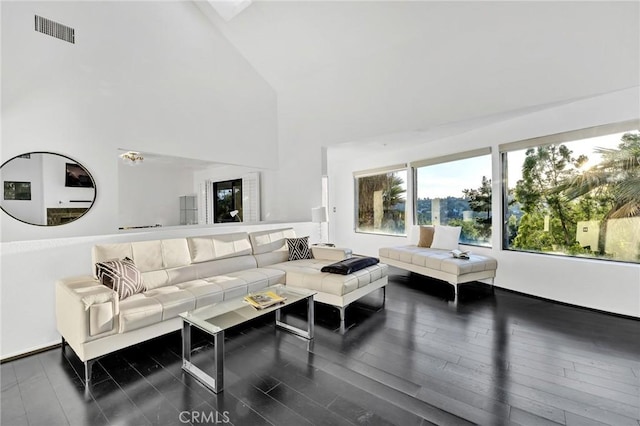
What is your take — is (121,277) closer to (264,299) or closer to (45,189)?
(264,299)

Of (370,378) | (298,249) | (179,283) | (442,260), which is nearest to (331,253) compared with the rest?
(298,249)

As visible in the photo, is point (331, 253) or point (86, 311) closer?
point (86, 311)

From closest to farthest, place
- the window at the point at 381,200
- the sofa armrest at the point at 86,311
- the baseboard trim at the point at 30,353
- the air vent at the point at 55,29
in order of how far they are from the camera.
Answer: the sofa armrest at the point at 86,311
the baseboard trim at the point at 30,353
the air vent at the point at 55,29
the window at the point at 381,200

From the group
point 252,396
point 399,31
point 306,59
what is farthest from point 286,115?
point 252,396

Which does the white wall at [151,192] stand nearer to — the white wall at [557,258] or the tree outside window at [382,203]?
the white wall at [557,258]

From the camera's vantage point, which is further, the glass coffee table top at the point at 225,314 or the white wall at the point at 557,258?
the white wall at the point at 557,258

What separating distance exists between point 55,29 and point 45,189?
5.82ft

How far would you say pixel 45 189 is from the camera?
10.4ft

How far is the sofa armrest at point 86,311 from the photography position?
2145mm

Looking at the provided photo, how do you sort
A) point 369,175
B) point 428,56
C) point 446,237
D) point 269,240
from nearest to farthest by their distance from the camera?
point 428,56
point 269,240
point 446,237
point 369,175

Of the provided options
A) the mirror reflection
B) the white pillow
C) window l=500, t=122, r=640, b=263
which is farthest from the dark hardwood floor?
the mirror reflection

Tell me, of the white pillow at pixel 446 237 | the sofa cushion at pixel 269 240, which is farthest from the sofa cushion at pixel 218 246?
the white pillow at pixel 446 237

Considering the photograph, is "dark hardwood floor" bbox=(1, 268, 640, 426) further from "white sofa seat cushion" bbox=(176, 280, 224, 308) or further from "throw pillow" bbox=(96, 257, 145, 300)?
"throw pillow" bbox=(96, 257, 145, 300)

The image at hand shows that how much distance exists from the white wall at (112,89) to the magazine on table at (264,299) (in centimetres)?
226
